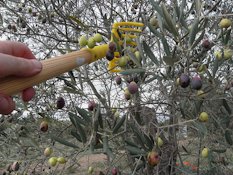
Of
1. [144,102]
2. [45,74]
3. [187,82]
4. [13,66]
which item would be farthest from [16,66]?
[144,102]

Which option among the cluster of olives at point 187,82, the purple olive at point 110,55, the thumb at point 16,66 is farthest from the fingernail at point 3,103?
the cluster of olives at point 187,82

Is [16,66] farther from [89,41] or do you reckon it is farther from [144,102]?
[144,102]

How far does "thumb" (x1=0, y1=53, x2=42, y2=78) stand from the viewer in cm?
97

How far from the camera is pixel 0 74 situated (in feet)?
3.19

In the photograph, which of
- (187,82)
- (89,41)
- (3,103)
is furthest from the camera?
(89,41)

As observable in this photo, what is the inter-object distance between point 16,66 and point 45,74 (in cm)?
11

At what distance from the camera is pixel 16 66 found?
99 centimetres

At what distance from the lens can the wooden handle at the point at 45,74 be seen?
1007 millimetres

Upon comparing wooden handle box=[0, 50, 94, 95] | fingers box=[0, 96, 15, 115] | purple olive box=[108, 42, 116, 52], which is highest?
purple olive box=[108, 42, 116, 52]

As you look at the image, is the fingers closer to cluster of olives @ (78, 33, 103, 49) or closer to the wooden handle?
the wooden handle

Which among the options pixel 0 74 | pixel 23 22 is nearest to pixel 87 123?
pixel 0 74

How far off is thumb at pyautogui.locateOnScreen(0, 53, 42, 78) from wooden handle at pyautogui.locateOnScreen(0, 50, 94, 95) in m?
0.02

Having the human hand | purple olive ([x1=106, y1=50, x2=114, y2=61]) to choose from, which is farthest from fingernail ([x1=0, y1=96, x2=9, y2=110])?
purple olive ([x1=106, y1=50, x2=114, y2=61])

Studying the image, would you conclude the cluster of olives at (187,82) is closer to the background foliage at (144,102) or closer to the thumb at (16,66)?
the background foliage at (144,102)
